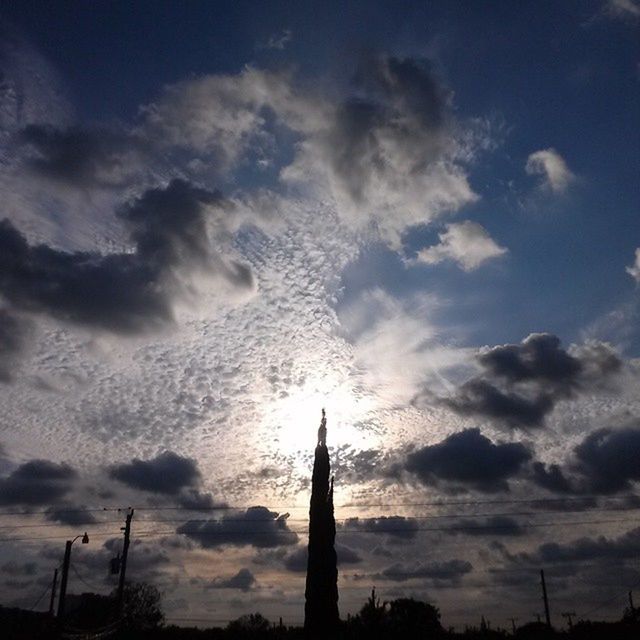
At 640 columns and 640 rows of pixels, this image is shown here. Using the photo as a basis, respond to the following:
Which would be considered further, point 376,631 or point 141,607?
point 141,607

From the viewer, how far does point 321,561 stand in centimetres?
4262

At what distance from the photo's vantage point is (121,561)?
40.5 m

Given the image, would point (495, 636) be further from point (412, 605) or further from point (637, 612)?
point (637, 612)

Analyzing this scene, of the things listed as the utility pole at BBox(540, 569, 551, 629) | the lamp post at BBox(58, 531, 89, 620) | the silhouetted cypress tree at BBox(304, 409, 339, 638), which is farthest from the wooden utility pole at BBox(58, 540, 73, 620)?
the utility pole at BBox(540, 569, 551, 629)

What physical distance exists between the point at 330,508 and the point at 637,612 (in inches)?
1758

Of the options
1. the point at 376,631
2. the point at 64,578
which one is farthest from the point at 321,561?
the point at 64,578

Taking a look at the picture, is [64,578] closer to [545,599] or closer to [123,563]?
[123,563]

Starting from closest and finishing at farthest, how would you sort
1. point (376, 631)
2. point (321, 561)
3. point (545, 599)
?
1. point (376, 631)
2. point (321, 561)
3. point (545, 599)

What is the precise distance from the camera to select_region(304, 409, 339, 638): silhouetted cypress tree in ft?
132

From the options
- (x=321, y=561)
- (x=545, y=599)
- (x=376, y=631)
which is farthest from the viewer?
(x=545, y=599)

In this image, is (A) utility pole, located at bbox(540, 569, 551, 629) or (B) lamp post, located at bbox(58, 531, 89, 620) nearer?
(B) lamp post, located at bbox(58, 531, 89, 620)

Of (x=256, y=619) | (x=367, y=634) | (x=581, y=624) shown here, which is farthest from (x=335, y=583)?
(x=256, y=619)

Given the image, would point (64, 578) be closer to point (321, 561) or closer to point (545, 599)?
point (321, 561)

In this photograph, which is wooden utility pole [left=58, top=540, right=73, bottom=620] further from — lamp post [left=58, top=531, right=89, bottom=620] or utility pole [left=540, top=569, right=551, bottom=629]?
utility pole [left=540, top=569, right=551, bottom=629]
